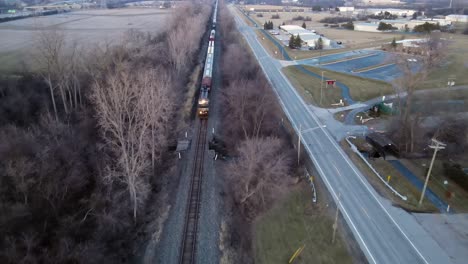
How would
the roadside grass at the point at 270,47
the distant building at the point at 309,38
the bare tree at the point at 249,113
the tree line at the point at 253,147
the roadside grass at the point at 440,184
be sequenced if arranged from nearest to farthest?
the roadside grass at the point at 440,184 → the tree line at the point at 253,147 → the bare tree at the point at 249,113 → the roadside grass at the point at 270,47 → the distant building at the point at 309,38

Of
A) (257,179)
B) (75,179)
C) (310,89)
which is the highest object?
(310,89)

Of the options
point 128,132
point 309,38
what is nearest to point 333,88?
point 128,132

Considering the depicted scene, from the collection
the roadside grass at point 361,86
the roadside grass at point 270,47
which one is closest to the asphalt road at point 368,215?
the roadside grass at point 361,86

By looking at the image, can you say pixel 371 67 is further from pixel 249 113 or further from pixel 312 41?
pixel 249 113

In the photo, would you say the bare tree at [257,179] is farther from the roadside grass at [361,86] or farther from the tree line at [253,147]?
the roadside grass at [361,86]

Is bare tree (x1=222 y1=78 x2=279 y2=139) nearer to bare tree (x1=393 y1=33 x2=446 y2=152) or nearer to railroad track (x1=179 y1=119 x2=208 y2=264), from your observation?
railroad track (x1=179 y1=119 x2=208 y2=264)

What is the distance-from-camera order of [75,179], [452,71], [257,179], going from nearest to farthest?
[75,179], [257,179], [452,71]

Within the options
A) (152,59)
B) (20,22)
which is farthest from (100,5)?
(152,59)
